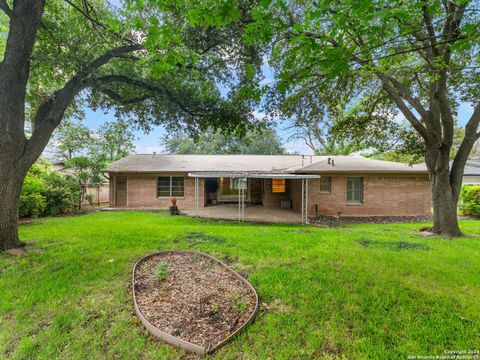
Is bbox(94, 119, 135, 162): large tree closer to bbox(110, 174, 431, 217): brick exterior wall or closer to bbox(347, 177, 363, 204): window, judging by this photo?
bbox(110, 174, 431, 217): brick exterior wall

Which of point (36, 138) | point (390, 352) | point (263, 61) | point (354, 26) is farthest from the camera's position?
point (263, 61)

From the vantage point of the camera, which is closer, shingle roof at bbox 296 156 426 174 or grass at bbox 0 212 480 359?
grass at bbox 0 212 480 359

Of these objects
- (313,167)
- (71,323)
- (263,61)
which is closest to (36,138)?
(71,323)

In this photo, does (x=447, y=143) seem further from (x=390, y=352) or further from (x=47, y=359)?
(x=47, y=359)

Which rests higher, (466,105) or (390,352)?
(466,105)

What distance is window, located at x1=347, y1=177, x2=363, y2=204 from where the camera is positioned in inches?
494

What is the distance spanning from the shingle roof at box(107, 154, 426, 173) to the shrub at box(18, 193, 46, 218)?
4265mm

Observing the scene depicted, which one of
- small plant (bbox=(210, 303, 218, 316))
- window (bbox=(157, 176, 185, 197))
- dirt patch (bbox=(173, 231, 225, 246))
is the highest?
window (bbox=(157, 176, 185, 197))

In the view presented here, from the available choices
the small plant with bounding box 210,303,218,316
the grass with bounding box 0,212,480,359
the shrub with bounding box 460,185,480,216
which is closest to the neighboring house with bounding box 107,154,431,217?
the shrub with bounding box 460,185,480,216

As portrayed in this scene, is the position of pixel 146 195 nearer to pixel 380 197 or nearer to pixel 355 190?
pixel 355 190

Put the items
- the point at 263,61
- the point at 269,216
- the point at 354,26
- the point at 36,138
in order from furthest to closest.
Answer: the point at 269,216 < the point at 263,61 < the point at 36,138 < the point at 354,26

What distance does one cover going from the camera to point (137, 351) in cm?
256

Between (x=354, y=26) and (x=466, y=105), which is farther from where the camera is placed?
(x=466, y=105)

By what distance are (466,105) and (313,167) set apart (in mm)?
6214
